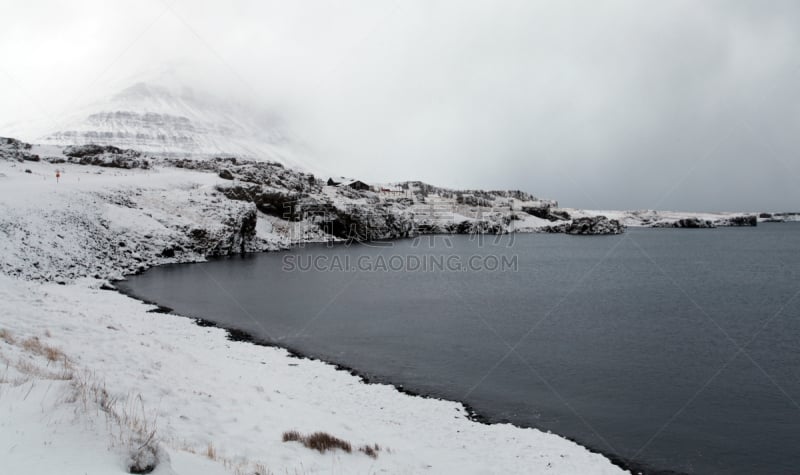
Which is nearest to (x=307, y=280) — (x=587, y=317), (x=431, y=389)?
(x=587, y=317)

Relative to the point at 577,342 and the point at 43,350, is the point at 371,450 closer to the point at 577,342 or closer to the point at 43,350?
the point at 43,350

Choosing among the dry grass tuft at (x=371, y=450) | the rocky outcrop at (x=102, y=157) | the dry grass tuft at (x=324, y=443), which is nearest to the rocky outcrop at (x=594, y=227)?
the rocky outcrop at (x=102, y=157)

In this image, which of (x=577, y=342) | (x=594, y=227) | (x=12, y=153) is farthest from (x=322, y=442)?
(x=594, y=227)

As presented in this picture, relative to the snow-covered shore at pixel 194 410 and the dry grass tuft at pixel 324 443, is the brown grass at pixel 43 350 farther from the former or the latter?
the dry grass tuft at pixel 324 443

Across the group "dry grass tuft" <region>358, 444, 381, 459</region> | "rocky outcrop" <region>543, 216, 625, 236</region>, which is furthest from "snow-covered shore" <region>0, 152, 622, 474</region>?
"rocky outcrop" <region>543, 216, 625, 236</region>

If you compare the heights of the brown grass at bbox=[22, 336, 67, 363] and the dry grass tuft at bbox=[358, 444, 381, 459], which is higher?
the brown grass at bbox=[22, 336, 67, 363]

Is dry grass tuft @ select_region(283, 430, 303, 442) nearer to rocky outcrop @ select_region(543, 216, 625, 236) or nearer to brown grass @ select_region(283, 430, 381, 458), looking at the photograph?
brown grass @ select_region(283, 430, 381, 458)

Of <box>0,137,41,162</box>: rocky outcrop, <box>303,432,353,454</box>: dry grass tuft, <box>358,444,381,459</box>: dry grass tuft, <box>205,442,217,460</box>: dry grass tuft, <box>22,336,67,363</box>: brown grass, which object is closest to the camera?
<box>205,442,217,460</box>: dry grass tuft

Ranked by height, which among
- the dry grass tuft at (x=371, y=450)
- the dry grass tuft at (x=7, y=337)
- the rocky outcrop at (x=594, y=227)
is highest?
the rocky outcrop at (x=594, y=227)

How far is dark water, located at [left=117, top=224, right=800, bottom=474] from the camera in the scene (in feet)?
57.7

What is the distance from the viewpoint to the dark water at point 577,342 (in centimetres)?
1758

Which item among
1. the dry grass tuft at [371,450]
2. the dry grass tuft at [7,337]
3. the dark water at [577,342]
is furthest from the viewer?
the dark water at [577,342]

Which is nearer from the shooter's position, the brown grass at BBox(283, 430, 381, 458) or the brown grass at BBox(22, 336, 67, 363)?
the brown grass at BBox(283, 430, 381, 458)

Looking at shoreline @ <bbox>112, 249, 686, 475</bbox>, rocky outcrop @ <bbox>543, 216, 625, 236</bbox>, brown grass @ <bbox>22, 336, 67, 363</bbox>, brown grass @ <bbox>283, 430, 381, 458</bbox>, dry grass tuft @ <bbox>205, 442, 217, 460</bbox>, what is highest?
rocky outcrop @ <bbox>543, 216, 625, 236</bbox>
